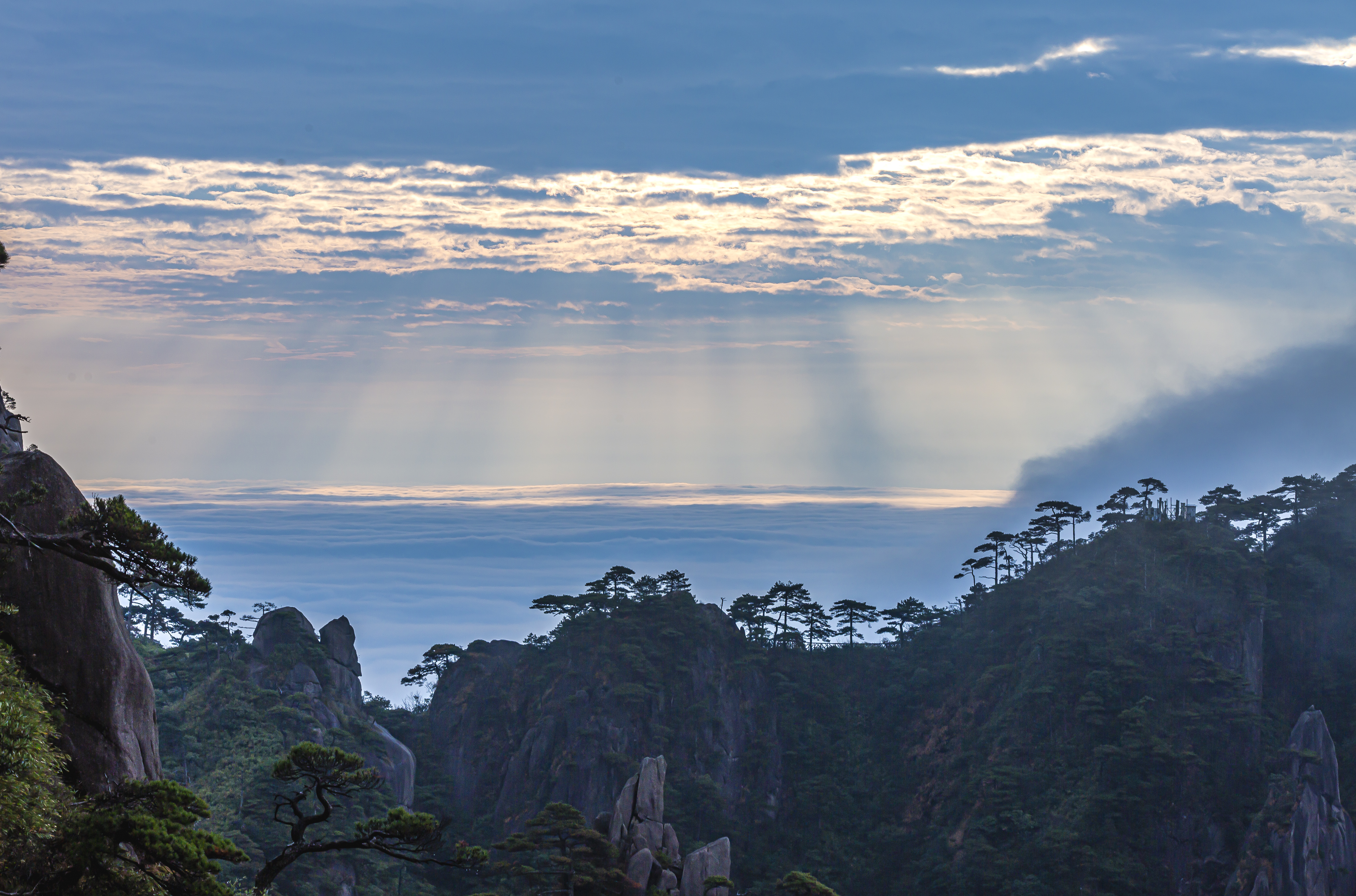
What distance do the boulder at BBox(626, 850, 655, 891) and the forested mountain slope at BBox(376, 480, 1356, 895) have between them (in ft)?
59.7

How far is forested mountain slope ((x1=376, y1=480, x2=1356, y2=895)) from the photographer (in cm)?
6750

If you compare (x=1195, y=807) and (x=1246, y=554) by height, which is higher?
(x=1246, y=554)

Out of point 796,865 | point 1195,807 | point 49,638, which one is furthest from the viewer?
point 796,865

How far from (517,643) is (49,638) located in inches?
2958

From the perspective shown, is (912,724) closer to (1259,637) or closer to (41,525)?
(1259,637)

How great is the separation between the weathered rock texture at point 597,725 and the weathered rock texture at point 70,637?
5875 cm

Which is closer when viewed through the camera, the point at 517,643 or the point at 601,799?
the point at 601,799

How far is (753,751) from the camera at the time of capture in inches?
3263

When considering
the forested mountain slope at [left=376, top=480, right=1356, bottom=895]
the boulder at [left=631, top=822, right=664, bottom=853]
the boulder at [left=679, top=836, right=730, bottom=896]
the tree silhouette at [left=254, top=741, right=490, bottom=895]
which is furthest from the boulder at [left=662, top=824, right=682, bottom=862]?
the tree silhouette at [left=254, top=741, right=490, bottom=895]

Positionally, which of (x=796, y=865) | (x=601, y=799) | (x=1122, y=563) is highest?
(x=1122, y=563)

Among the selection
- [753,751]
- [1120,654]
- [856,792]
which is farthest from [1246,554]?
[753,751]

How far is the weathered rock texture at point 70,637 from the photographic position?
1878 cm

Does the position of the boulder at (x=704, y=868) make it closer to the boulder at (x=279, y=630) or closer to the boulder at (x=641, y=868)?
the boulder at (x=641, y=868)

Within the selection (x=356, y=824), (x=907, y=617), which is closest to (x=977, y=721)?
(x=907, y=617)
